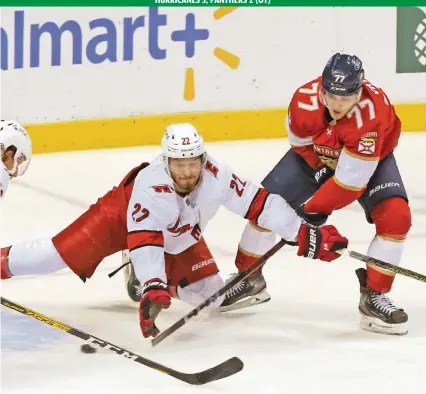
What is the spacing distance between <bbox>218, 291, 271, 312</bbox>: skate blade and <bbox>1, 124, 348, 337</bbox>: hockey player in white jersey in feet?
0.36

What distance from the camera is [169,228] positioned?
410 centimetres

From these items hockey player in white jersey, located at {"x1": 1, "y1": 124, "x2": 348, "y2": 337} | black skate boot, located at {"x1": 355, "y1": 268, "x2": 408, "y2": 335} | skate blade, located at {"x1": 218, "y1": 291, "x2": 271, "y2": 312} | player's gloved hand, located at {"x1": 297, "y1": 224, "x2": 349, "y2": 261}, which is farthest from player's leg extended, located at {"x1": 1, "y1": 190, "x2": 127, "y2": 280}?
black skate boot, located at {"x1": 355, "y1": 268, "x2": 408, "y2": 335}

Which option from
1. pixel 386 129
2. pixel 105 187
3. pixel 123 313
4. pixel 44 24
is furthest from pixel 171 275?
pixel 44 24

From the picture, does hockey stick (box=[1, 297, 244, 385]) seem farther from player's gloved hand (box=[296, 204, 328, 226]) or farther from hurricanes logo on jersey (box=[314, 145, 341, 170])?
hurricanes logo on jersey (box=[314, 145, 341, 170])

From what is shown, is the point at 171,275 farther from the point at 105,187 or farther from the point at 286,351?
the point at 105,187

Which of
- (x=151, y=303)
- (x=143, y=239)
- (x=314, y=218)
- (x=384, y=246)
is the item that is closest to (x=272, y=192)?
(x=314, y=218)

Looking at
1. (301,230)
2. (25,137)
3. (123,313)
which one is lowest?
(123,313)

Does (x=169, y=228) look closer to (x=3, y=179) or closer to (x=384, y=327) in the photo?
(x=3, y=179)

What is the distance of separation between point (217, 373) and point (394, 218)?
88 cm

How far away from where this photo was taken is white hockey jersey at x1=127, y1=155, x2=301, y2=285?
154 inches

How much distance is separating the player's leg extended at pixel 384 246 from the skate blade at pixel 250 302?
38 centimetres

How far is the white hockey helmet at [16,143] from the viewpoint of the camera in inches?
154

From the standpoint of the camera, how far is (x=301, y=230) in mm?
4082

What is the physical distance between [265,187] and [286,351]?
A: 0.74 m
